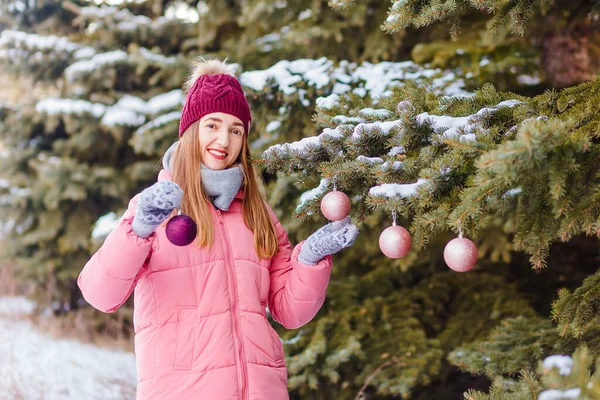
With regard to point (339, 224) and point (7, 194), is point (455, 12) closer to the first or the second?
point (339, 224)

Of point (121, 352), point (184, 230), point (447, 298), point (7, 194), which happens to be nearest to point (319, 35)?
point (447, 298)

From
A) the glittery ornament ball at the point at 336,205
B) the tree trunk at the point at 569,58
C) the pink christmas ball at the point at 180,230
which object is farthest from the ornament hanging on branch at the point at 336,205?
the tree trunk at the point at 569,58

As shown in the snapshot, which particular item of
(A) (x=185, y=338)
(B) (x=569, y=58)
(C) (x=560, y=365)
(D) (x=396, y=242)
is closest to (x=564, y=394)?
(C) (x=560, y=365)

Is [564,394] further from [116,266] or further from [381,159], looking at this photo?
[116,266]

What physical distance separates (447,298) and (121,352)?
12.4ft

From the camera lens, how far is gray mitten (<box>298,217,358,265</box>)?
2061 millimetres

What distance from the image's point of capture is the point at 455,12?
2.06 meters

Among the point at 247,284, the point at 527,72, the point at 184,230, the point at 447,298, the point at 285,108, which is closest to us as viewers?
the point at 184,230

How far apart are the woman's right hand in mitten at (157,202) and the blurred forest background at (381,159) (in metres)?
0.45

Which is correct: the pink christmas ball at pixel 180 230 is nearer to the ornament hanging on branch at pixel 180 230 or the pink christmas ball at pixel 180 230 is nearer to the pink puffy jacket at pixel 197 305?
the ornament hanging on branch at pixel 180 230

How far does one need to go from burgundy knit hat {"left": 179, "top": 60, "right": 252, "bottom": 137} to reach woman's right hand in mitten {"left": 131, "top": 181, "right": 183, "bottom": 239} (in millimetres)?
618

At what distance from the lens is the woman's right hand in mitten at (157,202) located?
6.00 feet

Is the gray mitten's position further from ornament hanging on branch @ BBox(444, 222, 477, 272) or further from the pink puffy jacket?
ornament hanging on branch @ BBox(444, 222, 477, 272)

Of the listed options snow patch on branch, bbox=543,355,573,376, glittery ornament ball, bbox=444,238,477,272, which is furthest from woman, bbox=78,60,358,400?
snow patch on branch, bbox=543,355,573,376
